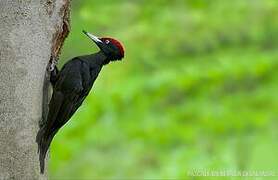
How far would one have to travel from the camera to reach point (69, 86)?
2768mm

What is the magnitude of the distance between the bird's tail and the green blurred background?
1864mm

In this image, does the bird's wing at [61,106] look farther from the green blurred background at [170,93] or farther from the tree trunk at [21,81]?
the green blurred background at [170,93]

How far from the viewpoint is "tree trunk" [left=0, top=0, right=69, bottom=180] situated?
7.86ft

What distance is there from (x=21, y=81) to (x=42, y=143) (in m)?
0.27

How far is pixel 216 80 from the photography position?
4.67m

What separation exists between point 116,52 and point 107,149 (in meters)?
2.03

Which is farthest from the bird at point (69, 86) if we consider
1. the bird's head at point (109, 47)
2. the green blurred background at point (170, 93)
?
the green blurred background at point (170, 93)

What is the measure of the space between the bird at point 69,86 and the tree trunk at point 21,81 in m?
0.05

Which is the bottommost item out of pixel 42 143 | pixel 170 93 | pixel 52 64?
pixel 170 93

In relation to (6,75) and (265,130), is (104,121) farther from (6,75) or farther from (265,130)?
(6,75)

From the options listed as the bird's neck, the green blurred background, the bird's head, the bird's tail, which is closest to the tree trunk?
the bird's tail

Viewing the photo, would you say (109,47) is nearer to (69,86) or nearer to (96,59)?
(96,59)

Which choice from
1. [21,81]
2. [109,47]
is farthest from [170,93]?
[21,81]

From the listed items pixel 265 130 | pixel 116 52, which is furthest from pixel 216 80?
pixel 116 52
